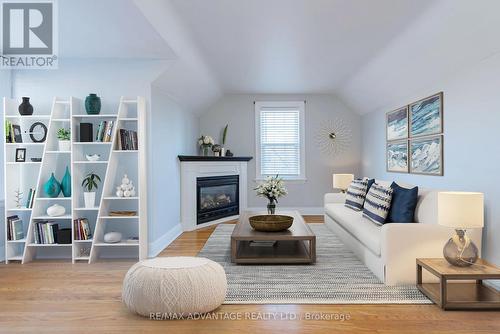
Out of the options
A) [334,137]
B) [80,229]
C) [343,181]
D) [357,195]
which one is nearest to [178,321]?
[80,229]

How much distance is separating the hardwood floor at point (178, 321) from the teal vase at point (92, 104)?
6.24 feet

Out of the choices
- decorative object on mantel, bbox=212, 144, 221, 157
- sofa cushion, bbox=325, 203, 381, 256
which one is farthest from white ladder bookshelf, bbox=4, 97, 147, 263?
decorative object on mantel, bbox=212, 144, 221, 157

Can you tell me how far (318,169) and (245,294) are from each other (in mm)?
5097

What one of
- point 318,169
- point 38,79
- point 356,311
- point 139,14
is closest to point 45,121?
point 38,79

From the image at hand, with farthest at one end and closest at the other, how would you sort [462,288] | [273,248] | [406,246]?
[273,248]
[406,246]
[462,288]

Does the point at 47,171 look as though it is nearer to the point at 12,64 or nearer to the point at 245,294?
the point at 12,64

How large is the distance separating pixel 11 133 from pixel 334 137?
5710 mm

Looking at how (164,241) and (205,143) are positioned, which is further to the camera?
(205,143)

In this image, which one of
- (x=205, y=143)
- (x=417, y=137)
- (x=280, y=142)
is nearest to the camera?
(x=417, y=137)

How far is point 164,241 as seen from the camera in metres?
5.14

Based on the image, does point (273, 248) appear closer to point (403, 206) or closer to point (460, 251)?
point (403, 206)

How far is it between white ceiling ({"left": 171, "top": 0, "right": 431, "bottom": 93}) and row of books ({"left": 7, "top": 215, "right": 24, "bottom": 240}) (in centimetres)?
294

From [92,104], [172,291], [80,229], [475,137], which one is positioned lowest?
[172,291]

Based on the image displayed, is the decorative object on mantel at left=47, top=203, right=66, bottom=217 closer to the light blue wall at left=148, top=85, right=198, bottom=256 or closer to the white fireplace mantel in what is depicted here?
the light blue wall at left=148, top=85, right=198, bottom=256
